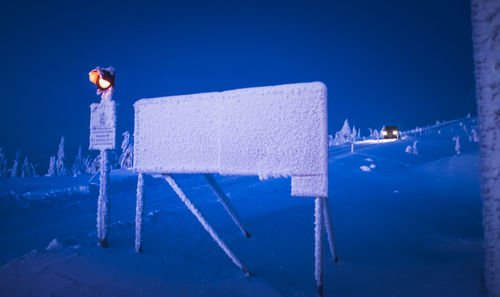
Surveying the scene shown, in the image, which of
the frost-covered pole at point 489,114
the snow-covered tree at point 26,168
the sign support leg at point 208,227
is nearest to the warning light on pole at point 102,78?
Answer: the sign support leg at point 208,227

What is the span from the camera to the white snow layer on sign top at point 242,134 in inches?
117

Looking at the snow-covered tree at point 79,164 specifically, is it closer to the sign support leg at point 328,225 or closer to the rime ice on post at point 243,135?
the rime ice on post at point 243,135

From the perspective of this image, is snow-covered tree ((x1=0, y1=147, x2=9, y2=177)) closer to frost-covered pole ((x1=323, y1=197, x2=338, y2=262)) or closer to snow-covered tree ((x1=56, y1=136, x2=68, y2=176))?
snow-covered tree ((x1=56, y1=136, x2=68, y2=176))

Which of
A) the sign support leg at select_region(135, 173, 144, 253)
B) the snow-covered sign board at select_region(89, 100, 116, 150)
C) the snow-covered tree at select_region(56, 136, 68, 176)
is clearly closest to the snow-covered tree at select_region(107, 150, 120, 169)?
the snow-covered sign board at select_region(89, 100, 116, 150)

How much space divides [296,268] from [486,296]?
2562 millimetres

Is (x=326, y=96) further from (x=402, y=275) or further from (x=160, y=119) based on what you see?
(x=402, y=275)

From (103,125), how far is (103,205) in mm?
1783

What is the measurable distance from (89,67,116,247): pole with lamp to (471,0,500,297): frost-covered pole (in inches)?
248

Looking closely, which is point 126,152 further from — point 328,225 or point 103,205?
point 328,225

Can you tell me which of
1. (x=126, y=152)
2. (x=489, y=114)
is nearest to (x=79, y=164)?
(x=126, y=152)

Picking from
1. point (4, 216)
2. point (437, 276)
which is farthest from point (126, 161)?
point (437, 276)

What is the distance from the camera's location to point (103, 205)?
183 inches

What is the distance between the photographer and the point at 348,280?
3592 mm

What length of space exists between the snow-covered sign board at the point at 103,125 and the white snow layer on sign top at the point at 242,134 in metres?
1.20
